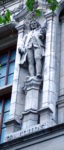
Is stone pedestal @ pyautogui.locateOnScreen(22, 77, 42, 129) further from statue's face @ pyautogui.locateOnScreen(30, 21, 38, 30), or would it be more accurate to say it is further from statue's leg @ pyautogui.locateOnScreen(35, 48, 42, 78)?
statue's face @ pyautogui.locateOnScreen(30, 21, 38, 30)

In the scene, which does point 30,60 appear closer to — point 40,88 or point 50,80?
point 40,88

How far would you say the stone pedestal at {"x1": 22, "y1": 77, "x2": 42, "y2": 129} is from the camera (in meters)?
18.0

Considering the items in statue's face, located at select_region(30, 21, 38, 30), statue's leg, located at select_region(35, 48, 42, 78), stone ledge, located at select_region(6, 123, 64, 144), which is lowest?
stone ledge, located at select_region(6, 123, 64, 144)

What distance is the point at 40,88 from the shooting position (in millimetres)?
18906

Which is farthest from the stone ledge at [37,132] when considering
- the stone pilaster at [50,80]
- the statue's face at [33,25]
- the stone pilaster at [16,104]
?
the statue's face at [33,25]

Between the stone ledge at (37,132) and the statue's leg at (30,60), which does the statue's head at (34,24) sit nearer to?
the statue's leg at (30,60)

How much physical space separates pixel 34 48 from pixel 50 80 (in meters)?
1.62

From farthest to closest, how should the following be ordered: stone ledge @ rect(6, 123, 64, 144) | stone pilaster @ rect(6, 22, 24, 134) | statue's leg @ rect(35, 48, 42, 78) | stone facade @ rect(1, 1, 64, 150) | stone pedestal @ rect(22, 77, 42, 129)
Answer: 1. statue's leg @ rect(35, 48, 42, 78)
2. stone pilaster @ rect(6, 22, 24, 134)
3. stone pedestal @ rect(22, 77, 42, 129)
4. stone facade @ rect(1, 1, 64, 150)
5. stone ledge @ rect(6, 123, 64, 144)

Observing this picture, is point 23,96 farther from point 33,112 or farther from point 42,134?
point 42,134

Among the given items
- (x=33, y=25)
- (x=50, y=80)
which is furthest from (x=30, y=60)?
(x=33, y=25)

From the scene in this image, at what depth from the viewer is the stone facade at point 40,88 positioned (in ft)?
55.5

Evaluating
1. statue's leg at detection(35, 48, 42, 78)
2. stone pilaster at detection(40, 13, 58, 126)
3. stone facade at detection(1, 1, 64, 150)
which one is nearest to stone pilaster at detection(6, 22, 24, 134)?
stone facade at detection(1, 1, 64, 150)

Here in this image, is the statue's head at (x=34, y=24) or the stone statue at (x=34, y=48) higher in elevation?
the statue's head at (x=34, y=24)

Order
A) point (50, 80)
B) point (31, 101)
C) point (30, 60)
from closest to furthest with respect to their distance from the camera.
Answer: point (31, 101), point (50, 80), point (30, 60)
